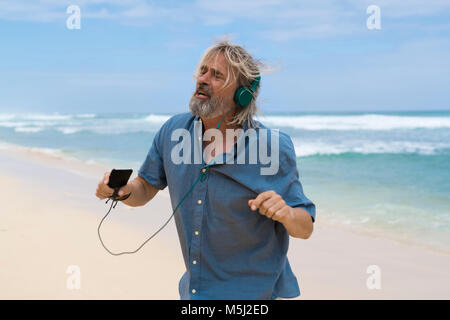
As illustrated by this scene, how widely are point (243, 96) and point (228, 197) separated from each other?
43 cm

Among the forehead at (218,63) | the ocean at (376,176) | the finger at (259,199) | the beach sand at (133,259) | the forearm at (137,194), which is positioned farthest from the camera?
the ocean at (376,176)

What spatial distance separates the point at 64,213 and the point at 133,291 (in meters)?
2.63

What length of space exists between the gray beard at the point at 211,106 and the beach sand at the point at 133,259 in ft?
8.81

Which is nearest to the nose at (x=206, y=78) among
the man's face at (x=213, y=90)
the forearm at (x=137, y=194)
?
the man's face at (x=213, y=90)

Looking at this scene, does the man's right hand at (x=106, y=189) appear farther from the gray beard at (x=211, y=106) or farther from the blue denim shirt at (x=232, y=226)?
the gray beard at (x=211, y=106)

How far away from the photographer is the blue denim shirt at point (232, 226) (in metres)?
1.92

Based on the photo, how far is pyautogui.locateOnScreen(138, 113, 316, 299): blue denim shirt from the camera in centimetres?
192

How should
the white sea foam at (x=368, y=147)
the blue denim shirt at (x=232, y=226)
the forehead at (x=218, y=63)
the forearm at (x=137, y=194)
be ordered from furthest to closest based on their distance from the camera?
the white sea foam at (x=368, y=147), the forearm at (x=137, y=194), the forehead at (x=218, y=63), the blue denim shirt at (x=232, y=226)

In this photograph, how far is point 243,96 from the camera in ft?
6.66

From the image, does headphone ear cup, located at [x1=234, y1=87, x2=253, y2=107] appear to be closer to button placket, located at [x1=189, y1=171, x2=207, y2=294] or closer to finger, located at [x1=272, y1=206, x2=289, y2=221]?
button placket, located at [x1=189, y1=171, x2=207, y2=294]

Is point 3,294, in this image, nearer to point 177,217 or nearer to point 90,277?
point 90,277

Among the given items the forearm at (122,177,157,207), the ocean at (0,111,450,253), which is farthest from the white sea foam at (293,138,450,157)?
the forearm at (122,177,157,207)
